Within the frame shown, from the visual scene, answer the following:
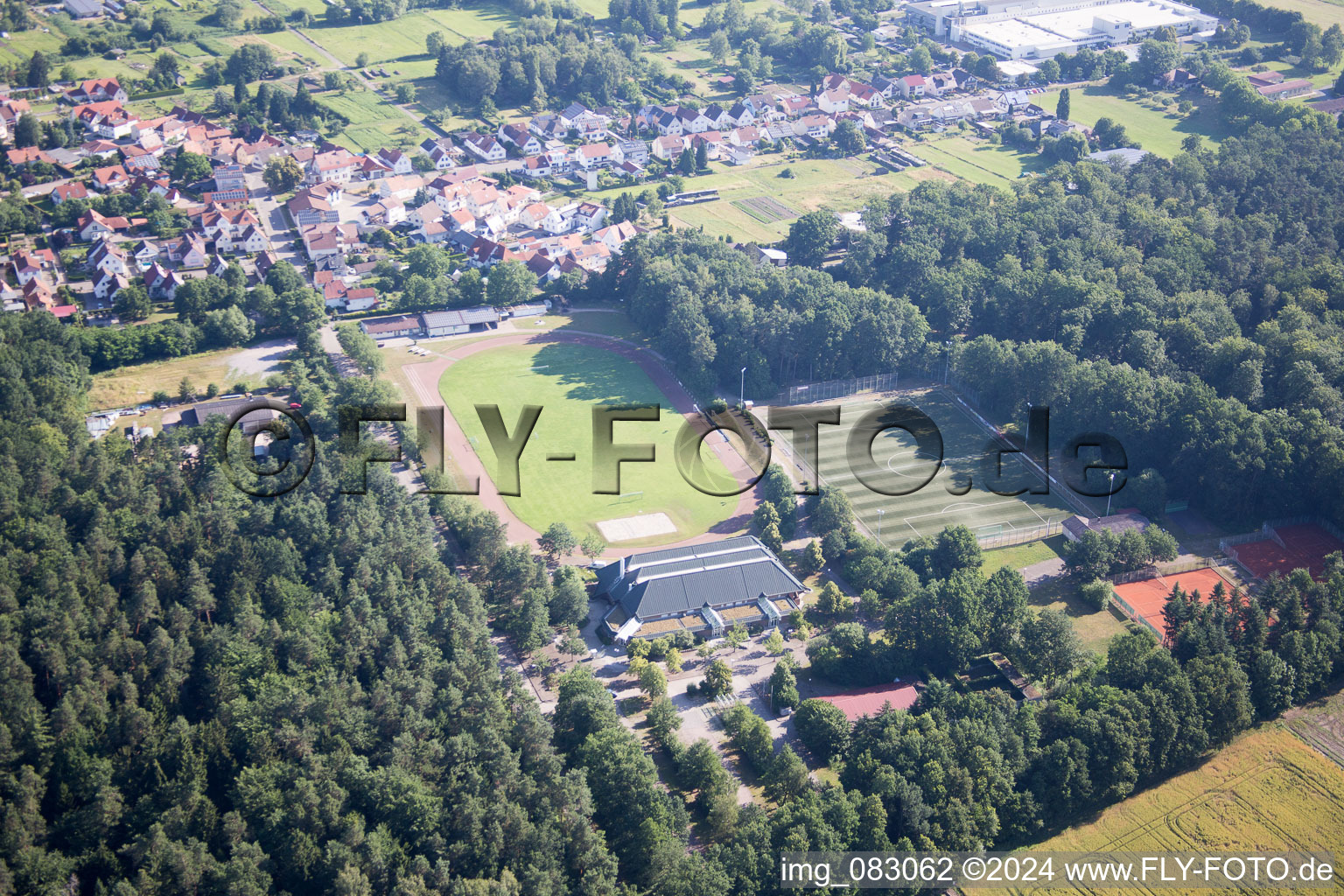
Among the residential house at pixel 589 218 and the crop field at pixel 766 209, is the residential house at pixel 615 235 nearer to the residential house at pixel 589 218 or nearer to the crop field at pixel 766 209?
the residential house at pixel 589 218

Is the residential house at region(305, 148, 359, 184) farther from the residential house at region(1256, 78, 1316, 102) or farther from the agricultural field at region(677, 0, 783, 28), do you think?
the residential house at region(1256, 78, 1316, 102)

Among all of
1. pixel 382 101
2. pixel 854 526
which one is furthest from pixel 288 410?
pixel 382 101

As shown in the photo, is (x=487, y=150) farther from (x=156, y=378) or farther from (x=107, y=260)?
(x=156, y=378)

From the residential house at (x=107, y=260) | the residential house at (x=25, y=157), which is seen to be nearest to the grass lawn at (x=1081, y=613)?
the residential house at (x=107, y=260)

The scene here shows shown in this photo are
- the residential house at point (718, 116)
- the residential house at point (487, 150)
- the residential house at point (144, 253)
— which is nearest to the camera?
the residential house at point (144, 253)

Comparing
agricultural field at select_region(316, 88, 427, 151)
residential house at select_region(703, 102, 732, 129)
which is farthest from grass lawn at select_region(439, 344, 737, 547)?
residential house at select_region(703, 102, 732, 129)
